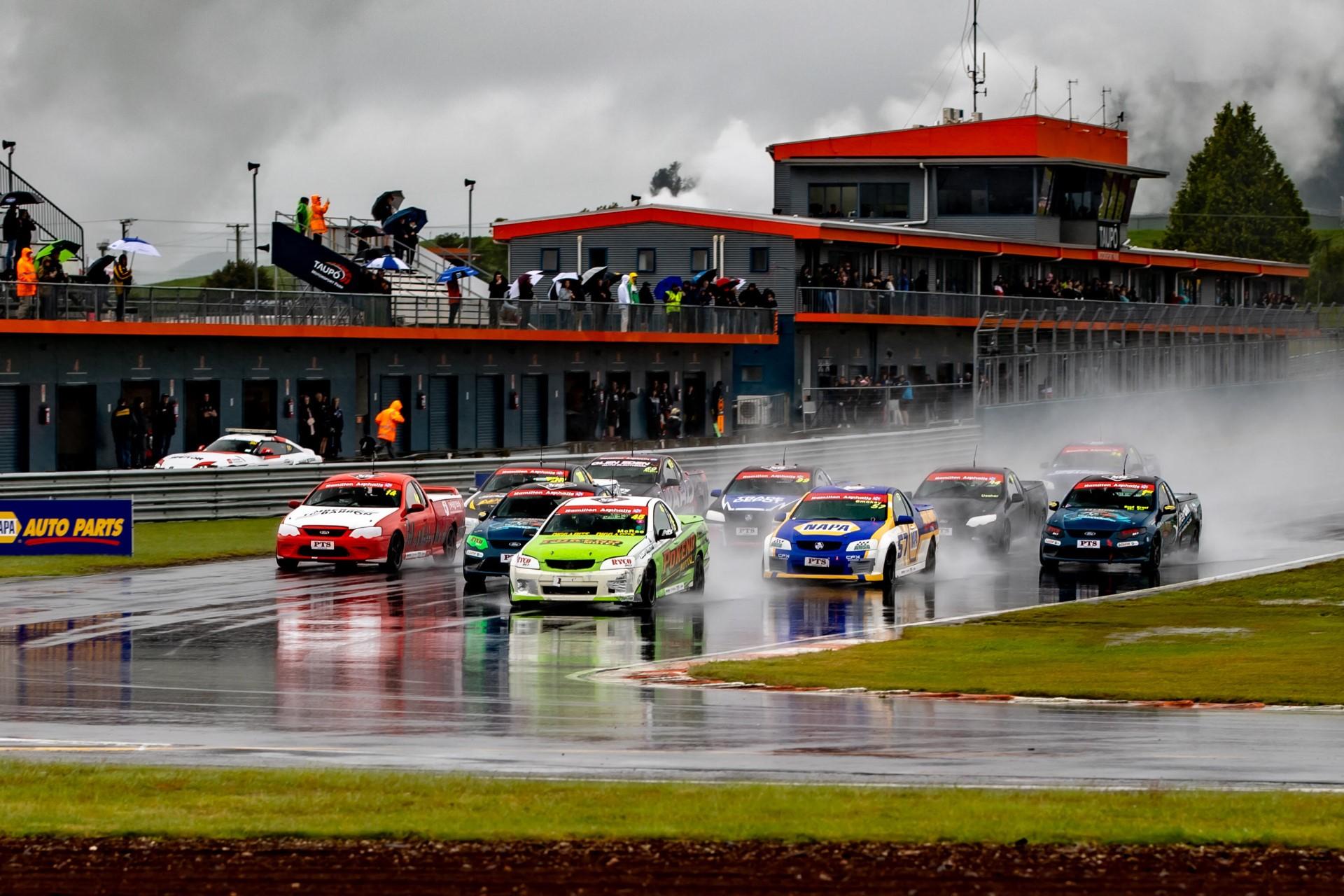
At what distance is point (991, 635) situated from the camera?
21578mm

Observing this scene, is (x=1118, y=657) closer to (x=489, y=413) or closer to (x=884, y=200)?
(x=489, y=413)

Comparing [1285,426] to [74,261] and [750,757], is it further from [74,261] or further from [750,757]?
[750,757]

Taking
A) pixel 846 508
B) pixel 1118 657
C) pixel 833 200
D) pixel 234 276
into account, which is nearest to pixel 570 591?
pixel 846 508

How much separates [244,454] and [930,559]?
16.5m

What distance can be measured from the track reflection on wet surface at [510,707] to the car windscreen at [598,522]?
1158 mm

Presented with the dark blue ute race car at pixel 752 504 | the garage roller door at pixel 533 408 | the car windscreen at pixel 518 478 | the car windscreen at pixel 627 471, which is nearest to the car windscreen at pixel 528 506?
the dark blue ute race car at pixel 752 504

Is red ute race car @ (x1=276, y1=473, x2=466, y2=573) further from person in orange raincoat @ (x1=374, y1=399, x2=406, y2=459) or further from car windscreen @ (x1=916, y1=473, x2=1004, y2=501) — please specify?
person in orange raincoat @ (x1=374, y1=399, x2=406, y2=459)

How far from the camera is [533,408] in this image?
175 feet

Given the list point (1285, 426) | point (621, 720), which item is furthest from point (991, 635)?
Result: point (1285, 426)

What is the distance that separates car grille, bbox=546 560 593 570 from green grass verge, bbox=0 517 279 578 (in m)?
8.30

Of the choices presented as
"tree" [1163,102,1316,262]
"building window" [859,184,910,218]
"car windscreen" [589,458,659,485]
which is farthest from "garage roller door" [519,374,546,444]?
"tree" [1163,102,1316,262]

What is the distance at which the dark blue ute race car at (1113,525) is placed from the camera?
28.8 meters

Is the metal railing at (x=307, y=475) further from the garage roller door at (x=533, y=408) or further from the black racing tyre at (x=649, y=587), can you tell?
the black racing tyre at (x=649, y=587)

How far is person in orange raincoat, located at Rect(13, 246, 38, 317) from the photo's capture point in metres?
37.0
